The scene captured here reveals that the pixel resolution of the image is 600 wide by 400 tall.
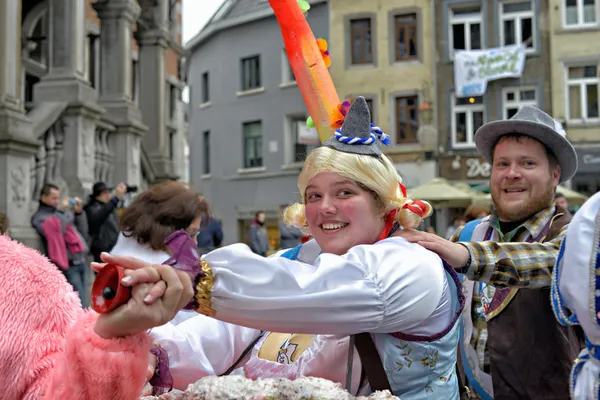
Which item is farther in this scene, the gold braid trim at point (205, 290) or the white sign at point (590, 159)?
the white sign at point (590, 159)

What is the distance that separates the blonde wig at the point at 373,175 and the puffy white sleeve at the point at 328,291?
0.32 metres

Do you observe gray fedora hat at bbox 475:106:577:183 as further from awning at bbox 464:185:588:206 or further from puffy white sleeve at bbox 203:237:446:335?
awning at bbox 464:185:588:206

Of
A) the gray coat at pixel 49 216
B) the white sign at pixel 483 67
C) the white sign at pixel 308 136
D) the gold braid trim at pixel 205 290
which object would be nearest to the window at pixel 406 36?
the white sign at pixel 483 67

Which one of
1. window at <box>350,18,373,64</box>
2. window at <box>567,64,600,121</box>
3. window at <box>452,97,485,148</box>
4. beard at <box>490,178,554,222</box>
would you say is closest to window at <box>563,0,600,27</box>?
window at <box>567,64,600,121</box>

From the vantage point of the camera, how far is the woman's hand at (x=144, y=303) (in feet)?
4.39

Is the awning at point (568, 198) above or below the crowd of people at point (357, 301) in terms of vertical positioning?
above

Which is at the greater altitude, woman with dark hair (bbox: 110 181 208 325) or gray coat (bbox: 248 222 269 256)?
woman with dark hair (bbox: 110 181 208 325)

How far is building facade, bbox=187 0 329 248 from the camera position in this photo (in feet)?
85.3

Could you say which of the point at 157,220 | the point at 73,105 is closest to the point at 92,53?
the point at 73,105

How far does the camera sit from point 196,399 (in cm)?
155

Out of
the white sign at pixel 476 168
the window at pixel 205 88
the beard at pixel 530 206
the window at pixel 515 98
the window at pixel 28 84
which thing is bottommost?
the beard at pixel 530 206

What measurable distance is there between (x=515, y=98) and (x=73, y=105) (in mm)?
15625

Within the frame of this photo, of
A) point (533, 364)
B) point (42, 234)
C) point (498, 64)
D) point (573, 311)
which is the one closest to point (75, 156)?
point (42, 234)

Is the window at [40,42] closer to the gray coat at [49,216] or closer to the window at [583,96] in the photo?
the gray coat at [49,216]
